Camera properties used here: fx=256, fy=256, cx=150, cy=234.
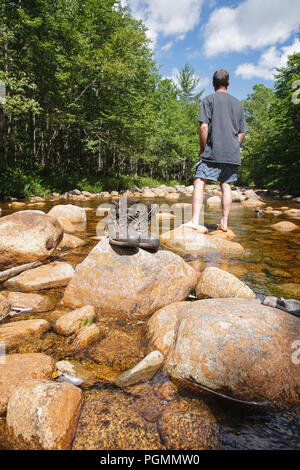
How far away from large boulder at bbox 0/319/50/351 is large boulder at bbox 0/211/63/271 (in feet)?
5.37

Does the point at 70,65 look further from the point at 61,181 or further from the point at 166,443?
the point at 166,443

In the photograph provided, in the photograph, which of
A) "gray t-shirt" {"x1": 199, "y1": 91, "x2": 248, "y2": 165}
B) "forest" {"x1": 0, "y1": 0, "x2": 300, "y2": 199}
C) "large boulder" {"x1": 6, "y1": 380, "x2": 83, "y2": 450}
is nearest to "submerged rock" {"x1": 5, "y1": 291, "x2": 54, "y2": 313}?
"large boulder" {"x1": 6, "y1": 380, "x2": 83, "y2": 450}

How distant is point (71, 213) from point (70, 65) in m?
13.7

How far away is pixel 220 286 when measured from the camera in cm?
270

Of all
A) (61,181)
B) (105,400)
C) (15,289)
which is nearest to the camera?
(105,400)

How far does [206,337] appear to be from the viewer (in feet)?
5.85

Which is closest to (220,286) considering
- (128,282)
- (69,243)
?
(128,282)

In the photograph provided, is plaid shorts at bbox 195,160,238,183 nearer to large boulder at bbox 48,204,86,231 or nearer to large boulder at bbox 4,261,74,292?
large boulder at bbox 4,261,74,292

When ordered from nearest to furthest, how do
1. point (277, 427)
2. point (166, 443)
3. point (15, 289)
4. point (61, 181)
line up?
point (166, 443)
point (277, 427)
point (15, 289)
point (61, 181)

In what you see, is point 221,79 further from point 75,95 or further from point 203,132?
point 75,95

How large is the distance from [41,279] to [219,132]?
12.5 feet

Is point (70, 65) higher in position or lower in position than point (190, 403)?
higher

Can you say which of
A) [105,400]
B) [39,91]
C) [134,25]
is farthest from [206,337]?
[134,25]

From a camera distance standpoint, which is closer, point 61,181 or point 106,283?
point 106,283
